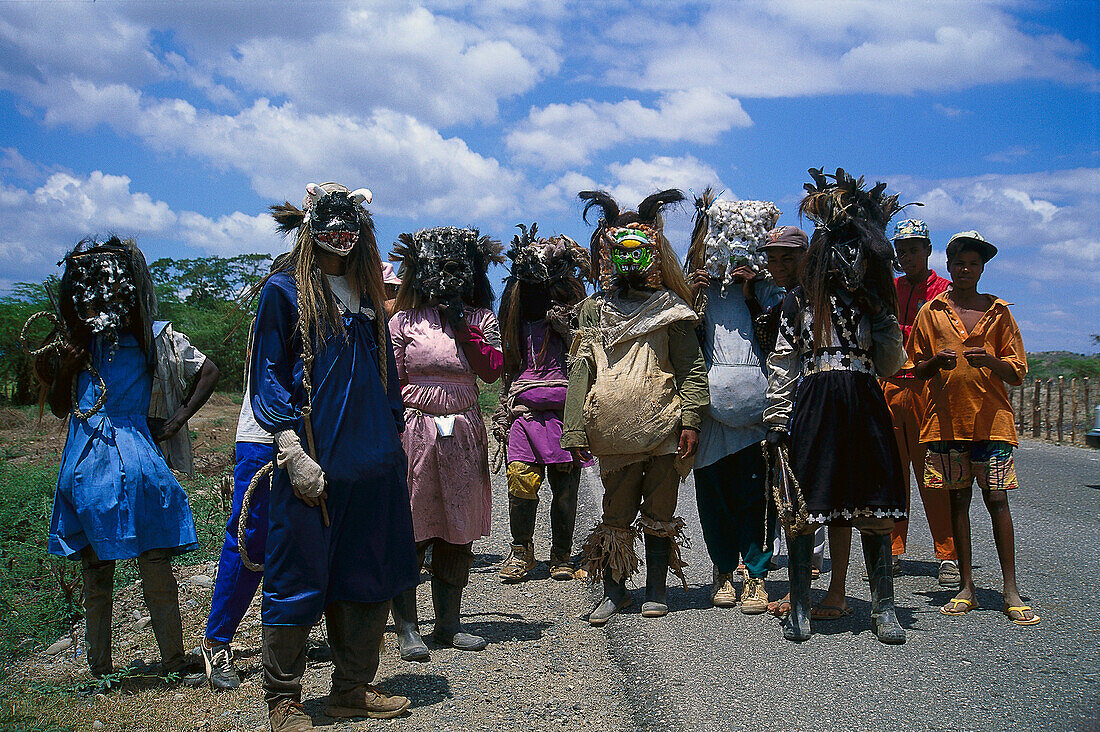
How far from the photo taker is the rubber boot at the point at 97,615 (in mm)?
4742

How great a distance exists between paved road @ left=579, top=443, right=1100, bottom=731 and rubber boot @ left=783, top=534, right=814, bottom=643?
9 centimetres

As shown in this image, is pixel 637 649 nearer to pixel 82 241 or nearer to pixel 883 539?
pixel 883 539

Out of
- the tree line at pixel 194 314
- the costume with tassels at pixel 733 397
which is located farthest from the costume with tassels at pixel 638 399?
the tree line at pixel 194 314

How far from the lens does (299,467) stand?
3.69 metres

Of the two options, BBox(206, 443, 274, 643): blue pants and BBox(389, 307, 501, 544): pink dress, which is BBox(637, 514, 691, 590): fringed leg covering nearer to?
BBox(389, 307, 501, 544): pink dress

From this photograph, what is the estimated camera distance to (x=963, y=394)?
5512mm

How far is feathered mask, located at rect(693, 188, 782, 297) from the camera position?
558cm

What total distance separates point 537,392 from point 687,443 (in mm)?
2083

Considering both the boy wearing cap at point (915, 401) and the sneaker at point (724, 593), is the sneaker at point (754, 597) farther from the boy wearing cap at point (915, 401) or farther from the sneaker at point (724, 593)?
the boy wearing cap at point (915, 401)

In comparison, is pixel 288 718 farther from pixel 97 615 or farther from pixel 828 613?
pixel 828 613

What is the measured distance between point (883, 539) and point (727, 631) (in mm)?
1071

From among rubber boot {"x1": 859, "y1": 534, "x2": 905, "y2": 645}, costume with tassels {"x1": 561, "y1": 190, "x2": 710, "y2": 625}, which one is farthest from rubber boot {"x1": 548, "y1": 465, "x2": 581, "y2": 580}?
rubber boot {"x1": 859, "y1": 534, "x2": 905, "y2": 645}

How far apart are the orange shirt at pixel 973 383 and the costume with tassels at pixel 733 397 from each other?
110 centimetres

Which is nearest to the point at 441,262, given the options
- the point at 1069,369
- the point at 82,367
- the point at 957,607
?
the point at 82,367
